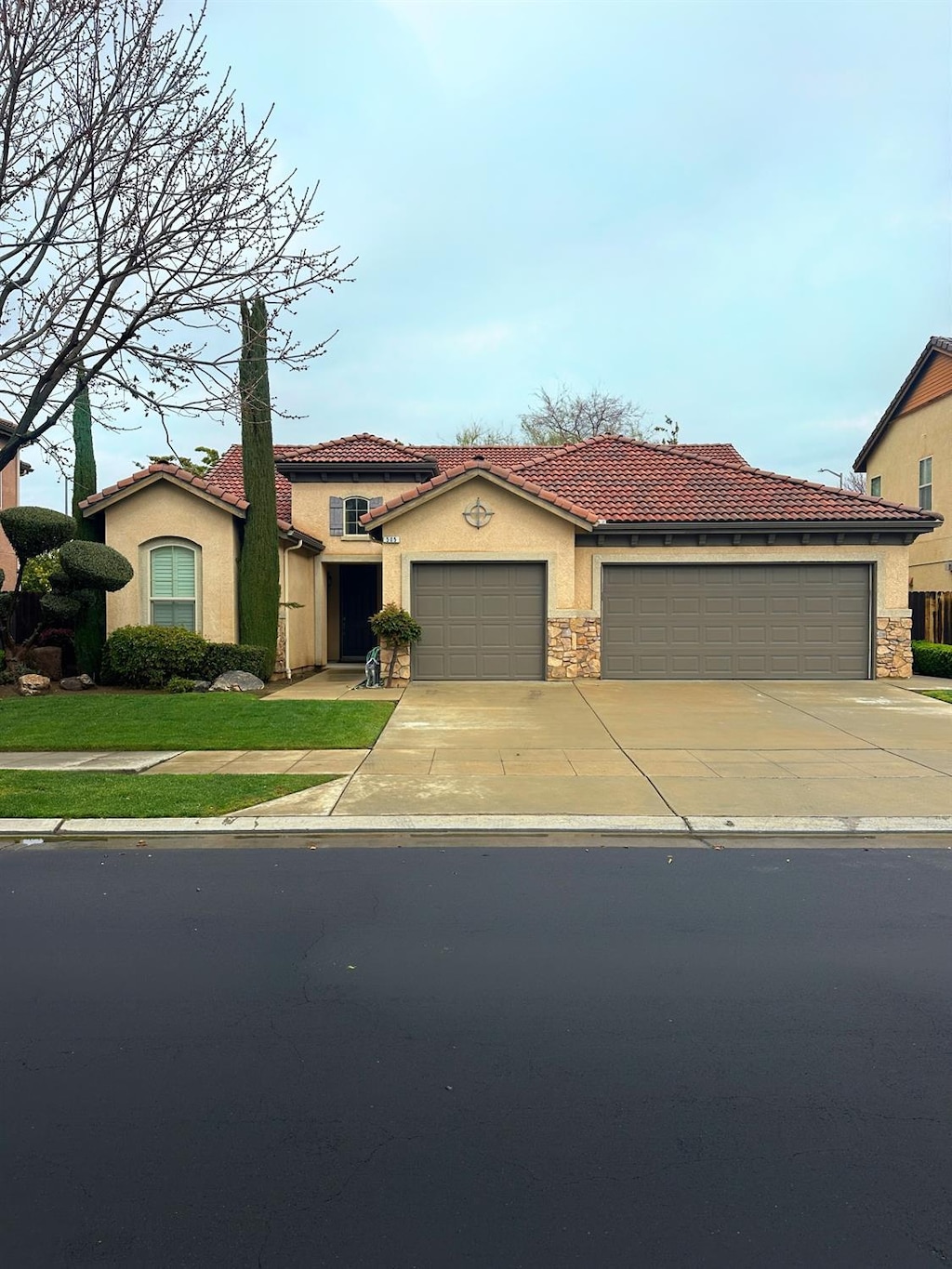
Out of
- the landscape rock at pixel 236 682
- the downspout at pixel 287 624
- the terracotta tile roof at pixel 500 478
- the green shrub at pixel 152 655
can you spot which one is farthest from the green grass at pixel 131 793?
the downspout at pixel 287 624

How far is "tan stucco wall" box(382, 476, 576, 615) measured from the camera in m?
17.8

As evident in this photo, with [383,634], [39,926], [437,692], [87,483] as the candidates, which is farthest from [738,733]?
[87,483]

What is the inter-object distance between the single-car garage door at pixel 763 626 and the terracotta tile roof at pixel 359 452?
26.1 ft

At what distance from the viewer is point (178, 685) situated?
16.1 metres

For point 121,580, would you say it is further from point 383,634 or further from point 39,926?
point 39,926

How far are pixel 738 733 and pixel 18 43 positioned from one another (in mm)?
11225

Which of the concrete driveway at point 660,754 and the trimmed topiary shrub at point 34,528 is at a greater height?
the trimmed topiary shrub at point 34,528

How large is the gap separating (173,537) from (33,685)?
416cm

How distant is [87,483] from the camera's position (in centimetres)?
1780

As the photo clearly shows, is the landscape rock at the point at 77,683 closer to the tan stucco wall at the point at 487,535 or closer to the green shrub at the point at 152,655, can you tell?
the green shrub at the point at 152,655

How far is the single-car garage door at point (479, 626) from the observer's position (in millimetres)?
17875

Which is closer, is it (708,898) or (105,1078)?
(105,1078)

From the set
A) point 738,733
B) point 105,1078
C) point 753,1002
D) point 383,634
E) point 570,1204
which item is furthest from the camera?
point 383,634

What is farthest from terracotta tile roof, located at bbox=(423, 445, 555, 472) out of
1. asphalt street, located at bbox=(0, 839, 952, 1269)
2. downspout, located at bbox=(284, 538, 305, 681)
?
asphalt street, located at bbox=(0, 839, 952, 1269)
